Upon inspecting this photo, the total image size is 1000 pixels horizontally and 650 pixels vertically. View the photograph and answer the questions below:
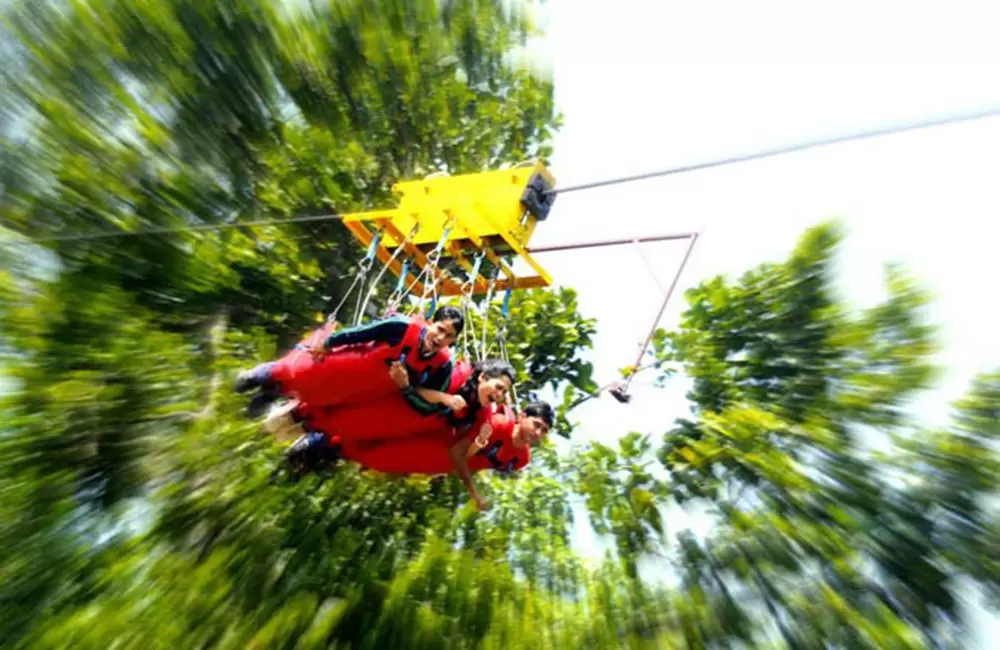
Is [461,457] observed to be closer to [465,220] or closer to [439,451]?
[439,451]

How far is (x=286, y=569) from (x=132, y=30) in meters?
4.01

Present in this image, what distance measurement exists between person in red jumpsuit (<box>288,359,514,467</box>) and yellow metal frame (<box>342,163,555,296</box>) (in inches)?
23.1

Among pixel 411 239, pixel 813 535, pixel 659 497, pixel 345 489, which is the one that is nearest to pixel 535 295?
pixel 345 489

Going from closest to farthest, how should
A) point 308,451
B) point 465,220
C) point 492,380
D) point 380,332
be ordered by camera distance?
1. point 380,332
2. point 492,380
3. point 465,220
4. point 308,451

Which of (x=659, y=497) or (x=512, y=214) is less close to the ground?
(x=512, y=214)

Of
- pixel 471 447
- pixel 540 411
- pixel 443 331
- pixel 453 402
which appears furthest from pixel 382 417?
pixel 540 411

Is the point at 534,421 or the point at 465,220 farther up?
the point at 465,220

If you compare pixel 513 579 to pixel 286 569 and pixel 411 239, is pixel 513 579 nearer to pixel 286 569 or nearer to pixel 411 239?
pixel 286 569

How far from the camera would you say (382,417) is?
4.22m

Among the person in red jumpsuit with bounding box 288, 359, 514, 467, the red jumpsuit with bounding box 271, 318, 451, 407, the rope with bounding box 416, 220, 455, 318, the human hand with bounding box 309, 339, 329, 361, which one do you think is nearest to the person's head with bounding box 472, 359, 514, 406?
the person in red jumpsuit with bounding box 288, 359, 514, 467

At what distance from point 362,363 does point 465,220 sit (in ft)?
3.39

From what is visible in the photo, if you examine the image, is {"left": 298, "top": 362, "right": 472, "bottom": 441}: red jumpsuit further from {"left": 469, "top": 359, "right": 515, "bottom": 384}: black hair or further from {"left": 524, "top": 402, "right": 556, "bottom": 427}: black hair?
{"left": 524, "top": 402, "right": 556, "bottom": 427}: black hair

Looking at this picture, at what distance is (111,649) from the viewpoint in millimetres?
3615

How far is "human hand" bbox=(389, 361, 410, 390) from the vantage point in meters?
3.86
